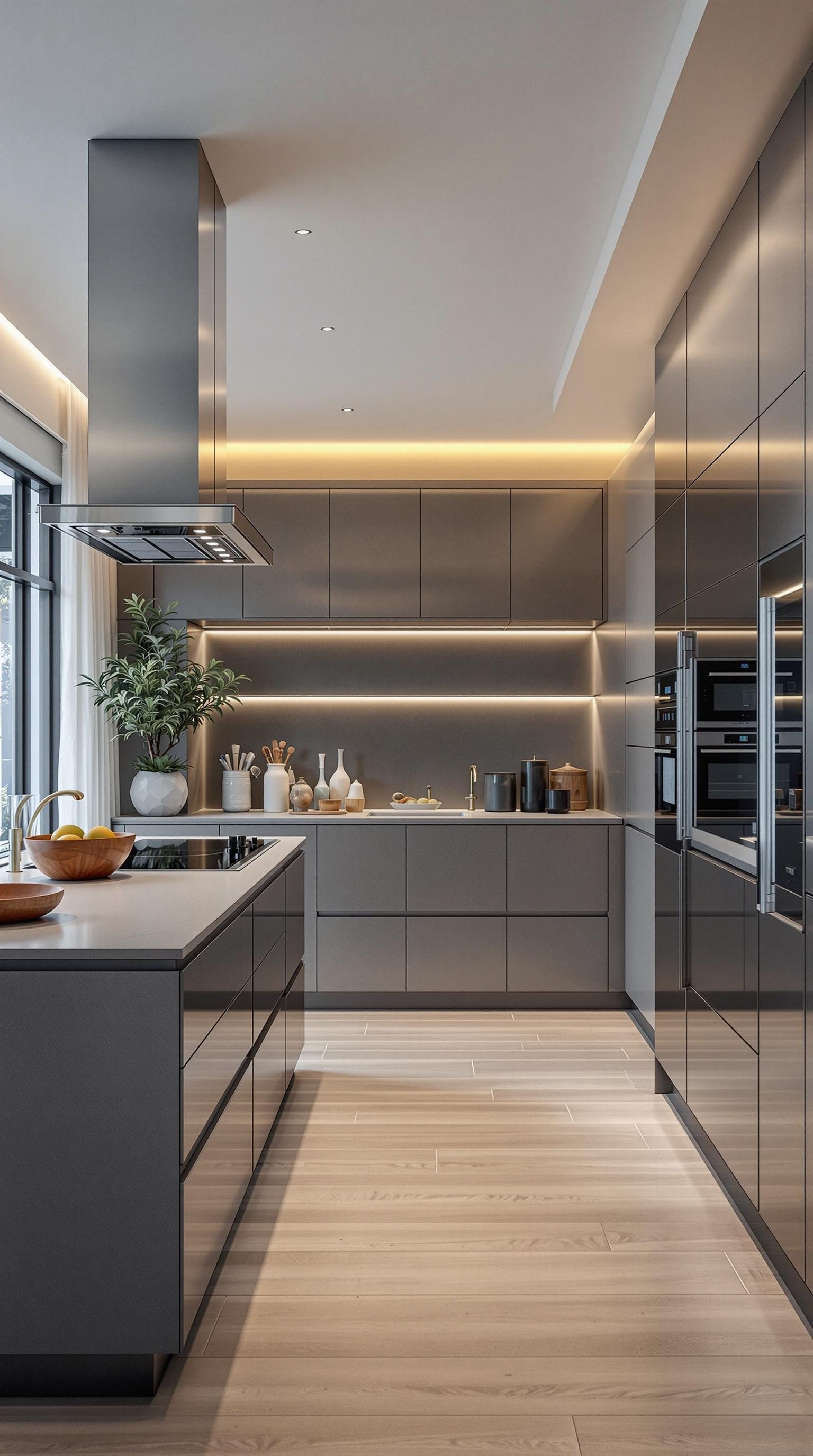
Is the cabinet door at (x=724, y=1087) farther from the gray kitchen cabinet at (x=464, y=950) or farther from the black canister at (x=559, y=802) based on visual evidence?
the black canister at (x=559, y=802)

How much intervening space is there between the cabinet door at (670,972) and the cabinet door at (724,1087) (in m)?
0.09

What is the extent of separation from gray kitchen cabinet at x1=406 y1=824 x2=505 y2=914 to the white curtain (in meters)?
Result: 1.49

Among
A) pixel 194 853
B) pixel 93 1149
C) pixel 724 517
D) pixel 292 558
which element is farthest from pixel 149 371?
pixel 292 558

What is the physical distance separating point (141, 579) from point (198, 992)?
3533 millimetres

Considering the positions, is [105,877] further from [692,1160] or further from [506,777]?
[506,777]

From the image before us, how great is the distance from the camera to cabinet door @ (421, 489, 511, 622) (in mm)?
5164

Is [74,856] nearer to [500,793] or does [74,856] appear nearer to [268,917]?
[268,917]

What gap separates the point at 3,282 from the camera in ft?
11.1

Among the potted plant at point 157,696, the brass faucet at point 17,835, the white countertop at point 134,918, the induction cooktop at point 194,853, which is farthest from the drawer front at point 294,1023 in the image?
the potted plant at point 157,696

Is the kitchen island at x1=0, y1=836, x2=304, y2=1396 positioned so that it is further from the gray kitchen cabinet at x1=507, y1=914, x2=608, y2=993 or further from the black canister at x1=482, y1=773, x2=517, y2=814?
the black canister at x1=482, y1=773, x2=517, y2=814

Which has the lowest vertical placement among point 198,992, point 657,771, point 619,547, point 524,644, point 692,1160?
point 692,1160

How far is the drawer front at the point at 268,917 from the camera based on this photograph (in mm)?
2779

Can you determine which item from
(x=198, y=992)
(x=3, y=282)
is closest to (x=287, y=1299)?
(x=198, y=992)

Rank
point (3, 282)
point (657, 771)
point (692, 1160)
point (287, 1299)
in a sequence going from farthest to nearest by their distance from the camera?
point (657, 771)
point (3, 282)
point (692, 1160)
point (287, 1299)
